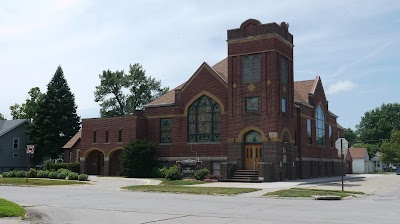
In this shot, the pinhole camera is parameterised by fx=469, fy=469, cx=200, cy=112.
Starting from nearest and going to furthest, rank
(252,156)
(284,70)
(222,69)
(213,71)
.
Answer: (252,156), (284,70), (213,71), (222,69)

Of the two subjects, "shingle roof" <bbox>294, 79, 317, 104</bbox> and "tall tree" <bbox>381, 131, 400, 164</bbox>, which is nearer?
"shingle roof" <bbox>294, 79, 317, 104</bbox>

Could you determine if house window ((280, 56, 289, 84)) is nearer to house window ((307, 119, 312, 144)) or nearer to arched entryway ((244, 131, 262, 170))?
arched entryway ((244, 131, 262, 170))

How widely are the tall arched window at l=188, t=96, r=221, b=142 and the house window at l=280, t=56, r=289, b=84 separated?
6.33m

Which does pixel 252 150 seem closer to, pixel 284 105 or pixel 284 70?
pixel 284 105

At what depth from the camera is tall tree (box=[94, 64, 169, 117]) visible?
74000mm

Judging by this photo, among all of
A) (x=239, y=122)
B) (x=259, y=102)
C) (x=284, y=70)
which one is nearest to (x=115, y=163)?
(x=239, y=122)

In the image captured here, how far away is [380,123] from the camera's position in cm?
12019

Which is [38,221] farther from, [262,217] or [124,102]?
[124,102]

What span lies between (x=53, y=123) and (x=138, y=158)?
27.5 metres

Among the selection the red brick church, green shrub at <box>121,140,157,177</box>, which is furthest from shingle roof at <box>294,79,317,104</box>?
green shrub at <box>121,140,157,177</box>

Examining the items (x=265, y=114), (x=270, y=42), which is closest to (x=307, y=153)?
(x=265, y=114)

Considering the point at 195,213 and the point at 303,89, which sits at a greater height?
the point at 303,89

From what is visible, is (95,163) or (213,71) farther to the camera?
(95,163)

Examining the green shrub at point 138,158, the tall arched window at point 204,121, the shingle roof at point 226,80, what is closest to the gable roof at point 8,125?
the shingle roof at point 226,80
